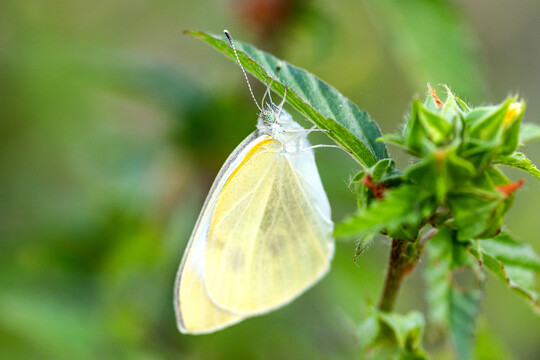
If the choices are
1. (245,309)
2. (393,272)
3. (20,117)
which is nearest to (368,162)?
(393,272)

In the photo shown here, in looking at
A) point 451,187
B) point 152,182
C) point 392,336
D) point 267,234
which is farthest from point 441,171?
point 152,182

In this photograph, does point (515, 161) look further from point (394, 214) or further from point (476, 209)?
point (394, 214)

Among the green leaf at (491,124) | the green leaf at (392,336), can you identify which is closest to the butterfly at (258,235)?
the green leaf at (392,336)

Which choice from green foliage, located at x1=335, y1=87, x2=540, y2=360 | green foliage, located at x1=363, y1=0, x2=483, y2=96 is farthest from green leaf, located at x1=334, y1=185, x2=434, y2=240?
green foliage, located at x1=363, y1=0, x2=483, y2=96

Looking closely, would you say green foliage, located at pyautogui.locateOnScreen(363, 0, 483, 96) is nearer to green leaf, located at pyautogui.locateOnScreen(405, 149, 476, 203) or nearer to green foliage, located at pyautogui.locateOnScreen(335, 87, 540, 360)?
green foliage, located at pyautogui.locateOnScreen(335, 87, 540, 360)

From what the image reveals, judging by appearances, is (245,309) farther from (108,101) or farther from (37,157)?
(108,101)
